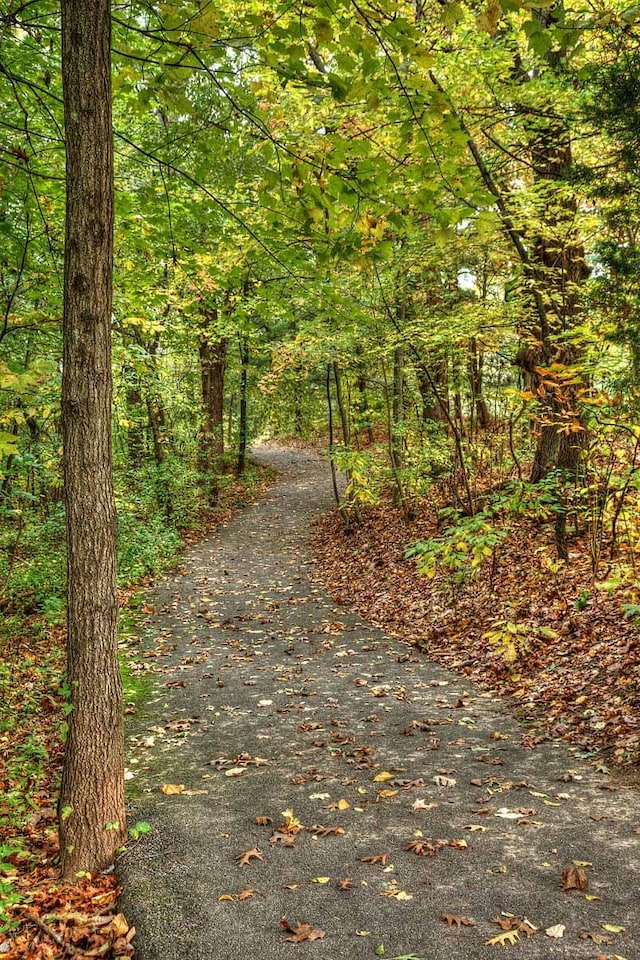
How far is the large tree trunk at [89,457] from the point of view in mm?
3318

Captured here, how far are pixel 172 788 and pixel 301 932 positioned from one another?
1888 mm

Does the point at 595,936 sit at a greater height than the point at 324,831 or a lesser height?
greater

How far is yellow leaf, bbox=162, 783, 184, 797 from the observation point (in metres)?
4.46

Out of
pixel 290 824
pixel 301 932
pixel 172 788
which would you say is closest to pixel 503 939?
pixel 301 932

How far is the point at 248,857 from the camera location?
3.57 m

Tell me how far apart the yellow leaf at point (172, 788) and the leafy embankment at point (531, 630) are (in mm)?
2900

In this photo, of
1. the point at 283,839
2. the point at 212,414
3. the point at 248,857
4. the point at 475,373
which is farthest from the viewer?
the point at 212,414

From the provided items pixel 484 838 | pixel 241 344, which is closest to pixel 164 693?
pixel 484 838

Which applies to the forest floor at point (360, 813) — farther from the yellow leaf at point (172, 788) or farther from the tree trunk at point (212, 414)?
the tree trunk at point (212, 414)

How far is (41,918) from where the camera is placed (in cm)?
319

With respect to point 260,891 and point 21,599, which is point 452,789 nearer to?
point 260,891

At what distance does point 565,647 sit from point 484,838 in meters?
3.39

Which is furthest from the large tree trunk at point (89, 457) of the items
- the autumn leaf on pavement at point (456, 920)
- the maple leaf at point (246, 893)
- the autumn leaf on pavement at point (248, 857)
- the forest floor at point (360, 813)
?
the autumn leaf on pavement at point (456, 920)

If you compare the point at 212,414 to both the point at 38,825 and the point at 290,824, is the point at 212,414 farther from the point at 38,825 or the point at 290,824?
the point at 290,824
